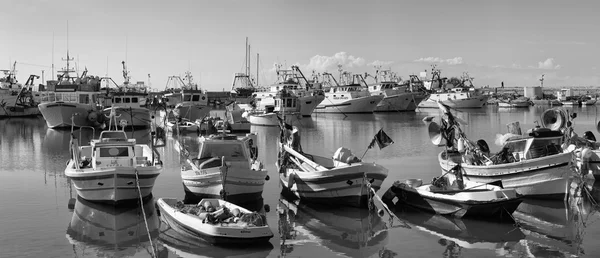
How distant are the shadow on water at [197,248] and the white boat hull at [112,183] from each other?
4.13 metres

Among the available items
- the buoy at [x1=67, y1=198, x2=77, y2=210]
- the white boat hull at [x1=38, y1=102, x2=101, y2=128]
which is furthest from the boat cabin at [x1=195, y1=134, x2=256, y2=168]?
the white boat hull at [x1=38, y1=102, x2=101, y2=128]

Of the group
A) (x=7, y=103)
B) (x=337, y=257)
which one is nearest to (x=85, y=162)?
(x=337, y=257)

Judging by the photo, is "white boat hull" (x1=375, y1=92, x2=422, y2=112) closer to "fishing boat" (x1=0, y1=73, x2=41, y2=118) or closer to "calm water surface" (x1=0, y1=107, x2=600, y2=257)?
"fishing boat" (x1=0, y1=73, x2=41, y2=118)

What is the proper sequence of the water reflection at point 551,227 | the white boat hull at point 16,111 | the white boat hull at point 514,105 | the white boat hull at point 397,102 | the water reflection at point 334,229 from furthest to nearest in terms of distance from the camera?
the white boat hull at point 514,105
the white boat hull at point 397,102
the white boat hull at point 16,111
the water reflection at point 334,229
the water reflection at point 551,227

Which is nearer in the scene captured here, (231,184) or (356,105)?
(231,184)

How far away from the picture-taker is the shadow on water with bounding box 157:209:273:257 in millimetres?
15516

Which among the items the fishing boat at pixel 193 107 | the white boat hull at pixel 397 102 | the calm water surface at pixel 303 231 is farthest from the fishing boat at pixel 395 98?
the calm water surface at pixel 303 231

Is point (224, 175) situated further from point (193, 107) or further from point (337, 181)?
point (193, 107)

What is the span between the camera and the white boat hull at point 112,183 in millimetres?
20438

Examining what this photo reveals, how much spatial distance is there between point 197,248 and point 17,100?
83.8m

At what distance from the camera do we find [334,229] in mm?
18375

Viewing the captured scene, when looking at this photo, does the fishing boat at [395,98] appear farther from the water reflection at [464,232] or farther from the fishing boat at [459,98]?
the water reflection at [464,232]

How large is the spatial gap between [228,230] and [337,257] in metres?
2.93

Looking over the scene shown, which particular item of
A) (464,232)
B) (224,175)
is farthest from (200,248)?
(464,232)
